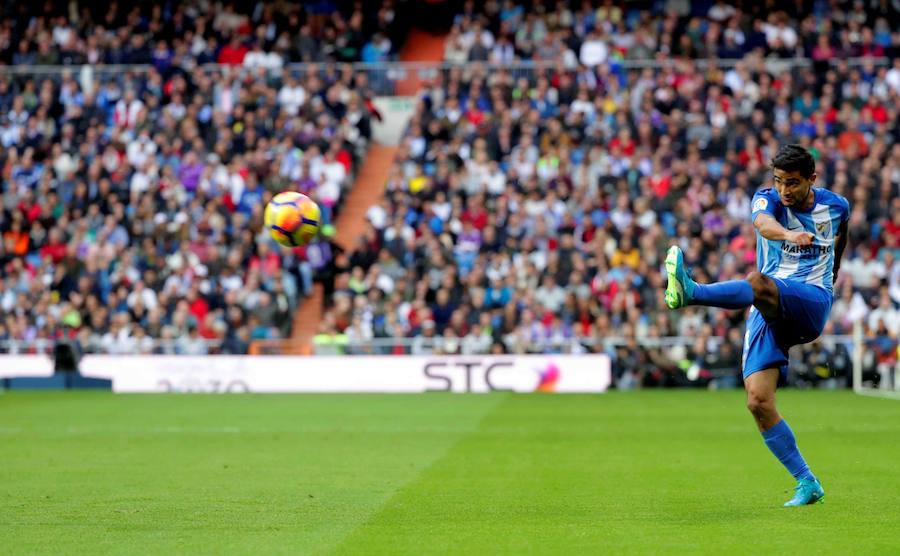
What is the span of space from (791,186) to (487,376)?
16.9 metres

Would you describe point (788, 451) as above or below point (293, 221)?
below

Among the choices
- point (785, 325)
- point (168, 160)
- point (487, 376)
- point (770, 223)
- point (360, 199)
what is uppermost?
point (168, 160)

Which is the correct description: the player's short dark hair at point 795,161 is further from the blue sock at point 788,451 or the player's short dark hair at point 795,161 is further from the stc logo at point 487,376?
the stc logo at point 487,376

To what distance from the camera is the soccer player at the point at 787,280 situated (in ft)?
Answer: 29.5

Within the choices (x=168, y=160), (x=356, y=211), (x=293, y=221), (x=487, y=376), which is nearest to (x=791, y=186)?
(x=293, y=221)

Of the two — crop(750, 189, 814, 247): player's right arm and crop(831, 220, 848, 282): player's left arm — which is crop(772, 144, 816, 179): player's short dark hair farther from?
crop(831, 220, 848, 282): player's left arm

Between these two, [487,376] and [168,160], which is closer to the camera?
[487,376]

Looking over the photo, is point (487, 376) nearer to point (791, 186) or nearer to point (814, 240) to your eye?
point (814, 240)

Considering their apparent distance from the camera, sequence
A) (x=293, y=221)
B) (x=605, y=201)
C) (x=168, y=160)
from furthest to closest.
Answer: (x=168, y=160) → (x=605, y=201) → (x=293, y=221)

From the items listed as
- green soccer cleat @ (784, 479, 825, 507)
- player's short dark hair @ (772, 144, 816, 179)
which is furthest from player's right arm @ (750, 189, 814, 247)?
green soccer cleat @ (784, 479, 825, 507)

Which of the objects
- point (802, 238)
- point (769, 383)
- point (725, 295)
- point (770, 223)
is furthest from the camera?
point (769, 383)

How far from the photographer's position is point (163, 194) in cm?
3027

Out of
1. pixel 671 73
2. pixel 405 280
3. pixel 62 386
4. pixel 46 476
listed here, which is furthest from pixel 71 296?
pixel 46 476

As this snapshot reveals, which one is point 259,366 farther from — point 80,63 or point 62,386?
point 80,63
